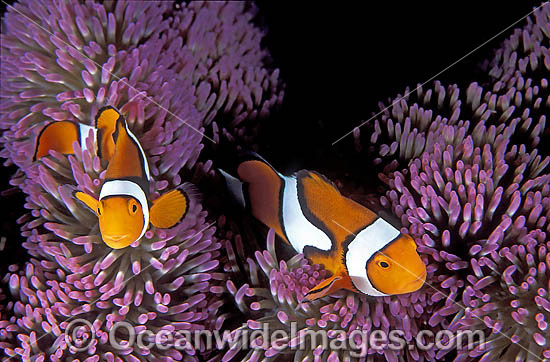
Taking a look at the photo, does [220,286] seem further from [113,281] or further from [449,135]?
[449,135]

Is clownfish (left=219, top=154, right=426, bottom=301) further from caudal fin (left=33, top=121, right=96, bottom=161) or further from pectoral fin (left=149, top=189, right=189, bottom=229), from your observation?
caudal fin (left=33, top=121, right=96, bottom=161)

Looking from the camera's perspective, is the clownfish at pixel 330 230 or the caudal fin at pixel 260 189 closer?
the clownfish at pixel 330 230

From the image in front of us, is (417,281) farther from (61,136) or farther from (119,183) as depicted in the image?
(61,136)

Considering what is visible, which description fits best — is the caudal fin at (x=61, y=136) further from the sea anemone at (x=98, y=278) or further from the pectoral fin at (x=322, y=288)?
the pectoral fin at (x=322, y=288)

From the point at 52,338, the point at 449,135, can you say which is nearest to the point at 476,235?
the point at 449,135

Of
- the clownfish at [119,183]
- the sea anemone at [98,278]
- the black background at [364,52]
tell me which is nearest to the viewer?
the clownfish at [119,183]

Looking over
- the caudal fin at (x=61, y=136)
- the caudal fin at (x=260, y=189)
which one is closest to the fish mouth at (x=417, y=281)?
the caudal fin at (x=260, y=189)

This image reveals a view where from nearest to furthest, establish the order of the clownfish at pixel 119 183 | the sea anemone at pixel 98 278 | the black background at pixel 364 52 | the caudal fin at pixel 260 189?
1. the clownfish at pixel 119 183
2. the sea anemone at pixel 98 278
3. the caudal fin at pixel 260 189
4. the black background at pixel 364 52

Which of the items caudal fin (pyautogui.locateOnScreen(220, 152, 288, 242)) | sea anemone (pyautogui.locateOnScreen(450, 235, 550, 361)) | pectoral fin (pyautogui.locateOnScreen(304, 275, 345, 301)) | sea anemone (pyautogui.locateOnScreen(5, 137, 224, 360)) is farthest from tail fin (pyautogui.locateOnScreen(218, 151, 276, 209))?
sea anemone (pyautogui.locateOnScreen(450, 235, 550, 361))
